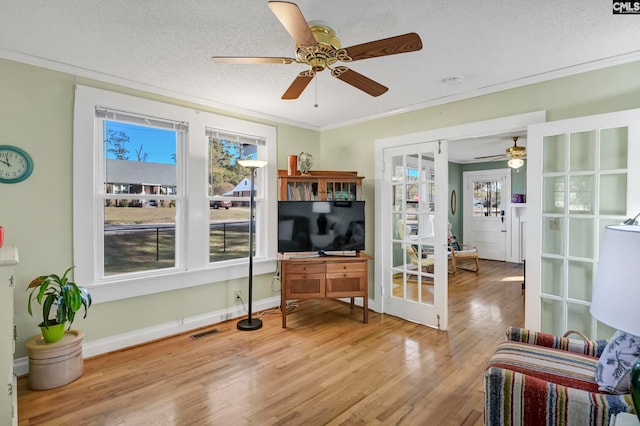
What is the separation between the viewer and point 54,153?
8.89ft

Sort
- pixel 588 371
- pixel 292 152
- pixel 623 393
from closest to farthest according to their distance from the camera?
pixel 623 393
pixel 588 371
pixel 292 152

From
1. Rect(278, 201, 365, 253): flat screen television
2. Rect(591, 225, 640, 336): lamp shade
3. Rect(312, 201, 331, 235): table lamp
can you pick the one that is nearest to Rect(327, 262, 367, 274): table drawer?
Rect(278, 201, 365, 253): flat screen television

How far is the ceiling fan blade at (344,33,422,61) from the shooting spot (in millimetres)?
1667

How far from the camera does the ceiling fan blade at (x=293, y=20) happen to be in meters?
1.41

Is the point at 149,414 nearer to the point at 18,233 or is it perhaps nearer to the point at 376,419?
the point at 376,419

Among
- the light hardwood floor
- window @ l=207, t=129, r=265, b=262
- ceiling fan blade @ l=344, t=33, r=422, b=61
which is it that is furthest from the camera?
window @ l=207, t=129, r=265, b=262

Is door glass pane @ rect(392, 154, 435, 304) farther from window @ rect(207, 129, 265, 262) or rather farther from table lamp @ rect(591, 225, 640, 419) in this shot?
table lamp @ rect(591, 225, 640, 419)

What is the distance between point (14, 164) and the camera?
2.53 meters

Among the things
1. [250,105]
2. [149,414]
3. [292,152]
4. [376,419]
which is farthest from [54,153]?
[376,419]

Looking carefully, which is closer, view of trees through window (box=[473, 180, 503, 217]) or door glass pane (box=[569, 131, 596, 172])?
door glass pane (box=[569, 131, 596, 172])

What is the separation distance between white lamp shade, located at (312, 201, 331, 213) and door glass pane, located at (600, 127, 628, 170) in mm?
2556

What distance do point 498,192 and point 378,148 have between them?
17.0ft

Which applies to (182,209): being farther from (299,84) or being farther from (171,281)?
(299,84)

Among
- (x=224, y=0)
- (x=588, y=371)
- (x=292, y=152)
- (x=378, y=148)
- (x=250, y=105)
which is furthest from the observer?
(x=292, y=152)
